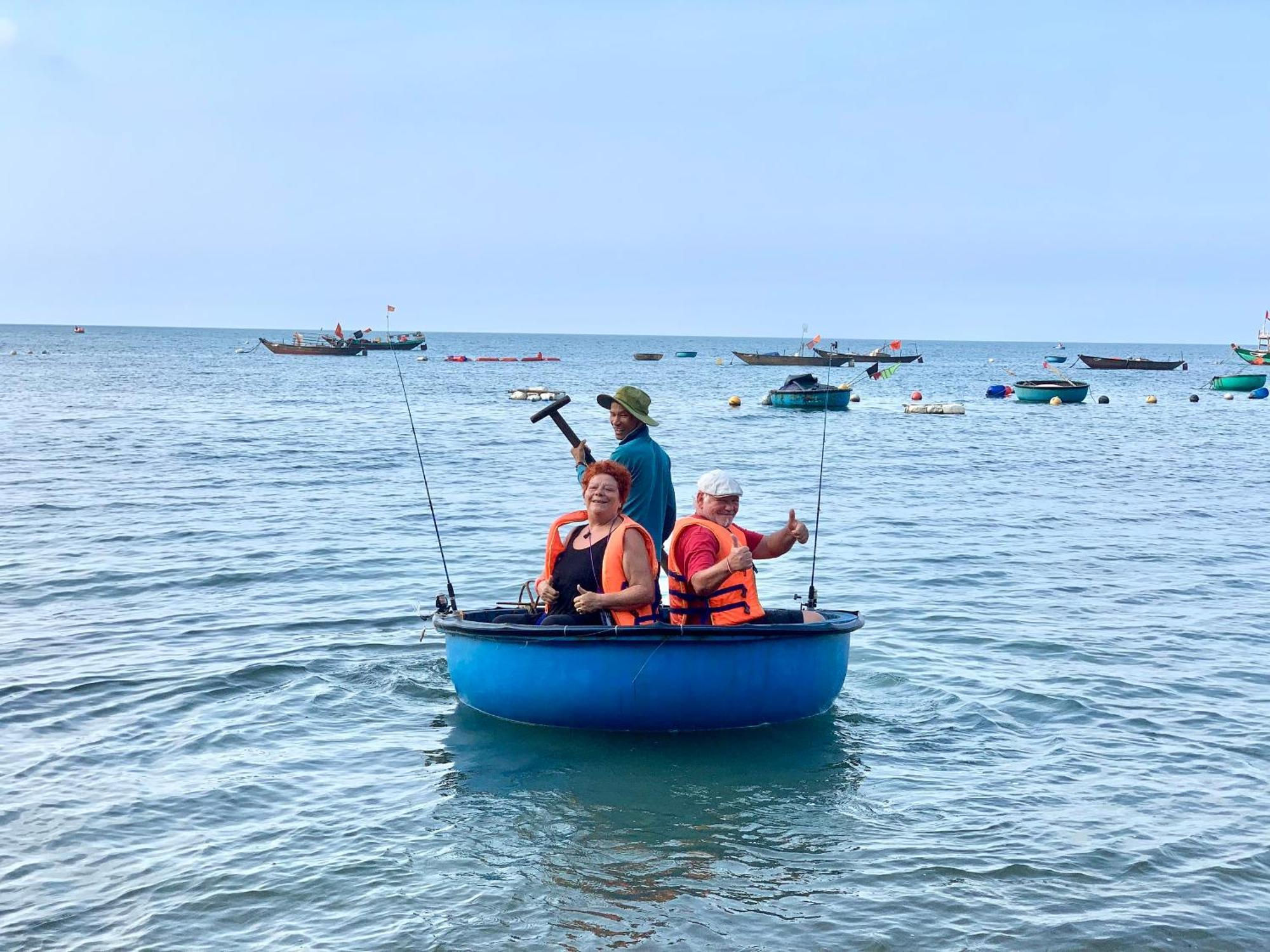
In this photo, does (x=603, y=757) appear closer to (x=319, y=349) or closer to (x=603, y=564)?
(x=603, y=564)

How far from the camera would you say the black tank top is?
887 centimetres

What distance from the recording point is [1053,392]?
65438 millimetres

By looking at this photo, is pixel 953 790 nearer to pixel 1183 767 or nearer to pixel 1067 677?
pixel 1183 767

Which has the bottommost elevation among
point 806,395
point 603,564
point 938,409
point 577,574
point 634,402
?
point 938,409

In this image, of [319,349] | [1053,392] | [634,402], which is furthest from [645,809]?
[319,349]

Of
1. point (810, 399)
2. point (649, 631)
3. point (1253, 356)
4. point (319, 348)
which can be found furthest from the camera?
point (319, 348)

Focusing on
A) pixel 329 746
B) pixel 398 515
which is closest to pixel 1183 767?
pixel 329 746

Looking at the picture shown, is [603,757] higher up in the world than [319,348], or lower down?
lower down

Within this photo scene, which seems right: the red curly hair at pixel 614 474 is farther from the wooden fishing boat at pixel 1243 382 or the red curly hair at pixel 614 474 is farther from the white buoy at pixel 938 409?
the wooden fishing boat at pixel 1243 382

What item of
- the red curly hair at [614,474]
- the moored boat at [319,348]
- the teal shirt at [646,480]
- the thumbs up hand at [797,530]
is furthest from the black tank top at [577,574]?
the moored boat at [319,348]

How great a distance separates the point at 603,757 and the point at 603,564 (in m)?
1.32

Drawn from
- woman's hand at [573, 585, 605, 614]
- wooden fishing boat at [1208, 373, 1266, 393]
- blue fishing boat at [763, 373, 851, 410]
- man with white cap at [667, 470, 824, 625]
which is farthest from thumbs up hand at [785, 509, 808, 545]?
wooden fishing boat at [1208, 373, 1266, 393]

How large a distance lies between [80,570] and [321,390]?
55986mm

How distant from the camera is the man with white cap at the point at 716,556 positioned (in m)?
8.63
